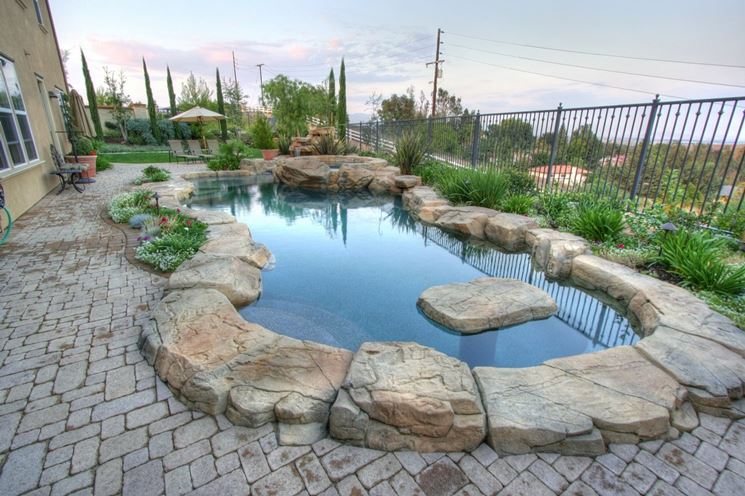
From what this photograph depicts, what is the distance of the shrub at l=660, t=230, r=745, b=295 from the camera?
275 centimetres

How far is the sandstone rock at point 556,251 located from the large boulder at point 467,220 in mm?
945

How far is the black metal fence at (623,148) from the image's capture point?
3.88 m

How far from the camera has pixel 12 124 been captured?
5.47 m

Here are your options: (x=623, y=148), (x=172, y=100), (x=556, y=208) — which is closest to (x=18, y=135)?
(x=556, y=208)

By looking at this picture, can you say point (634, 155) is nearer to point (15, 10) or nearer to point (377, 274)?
point (377, 274)

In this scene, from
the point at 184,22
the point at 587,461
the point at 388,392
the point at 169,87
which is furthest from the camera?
the point at 169,87

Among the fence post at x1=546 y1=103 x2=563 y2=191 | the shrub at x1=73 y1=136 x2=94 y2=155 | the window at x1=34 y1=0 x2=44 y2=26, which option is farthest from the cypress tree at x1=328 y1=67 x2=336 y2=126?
the fence post at x1=546 y1=103 x2=563 y2=191

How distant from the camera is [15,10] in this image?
6180mm

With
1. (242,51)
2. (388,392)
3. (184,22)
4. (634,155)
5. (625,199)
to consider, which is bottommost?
(388,392)

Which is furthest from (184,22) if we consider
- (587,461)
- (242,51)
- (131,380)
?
(242,51)

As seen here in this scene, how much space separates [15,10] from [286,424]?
9.26 meters

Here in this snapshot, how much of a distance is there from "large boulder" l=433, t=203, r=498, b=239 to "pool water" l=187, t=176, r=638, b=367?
0.16m

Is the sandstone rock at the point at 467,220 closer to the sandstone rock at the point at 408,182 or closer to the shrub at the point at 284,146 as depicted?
the sandstone rock at the point at 408,182

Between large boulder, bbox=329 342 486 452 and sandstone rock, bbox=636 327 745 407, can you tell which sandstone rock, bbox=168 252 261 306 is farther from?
sandstone rock, bbox=636 327 745 407
